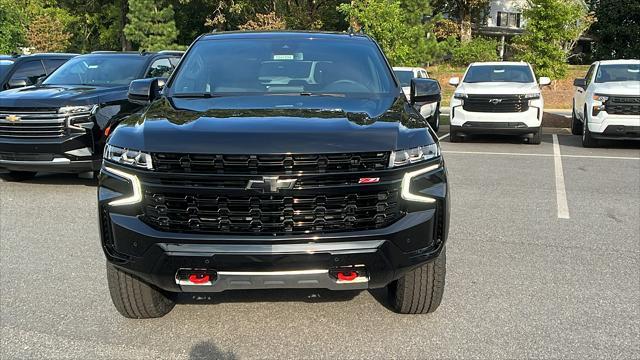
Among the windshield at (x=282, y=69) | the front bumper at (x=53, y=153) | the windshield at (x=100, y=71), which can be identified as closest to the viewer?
the windshield at (x=282, y=69)

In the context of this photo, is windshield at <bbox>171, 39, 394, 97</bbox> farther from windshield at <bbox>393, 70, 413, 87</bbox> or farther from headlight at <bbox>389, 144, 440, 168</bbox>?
windshield at <bbox>393, 70, 413, 87</bbox>

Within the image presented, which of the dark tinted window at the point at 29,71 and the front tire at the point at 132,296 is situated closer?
the front tire at the point at 132,296

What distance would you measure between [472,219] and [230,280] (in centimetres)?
401

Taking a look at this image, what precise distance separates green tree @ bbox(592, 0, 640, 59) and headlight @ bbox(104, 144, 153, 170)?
42.0 m

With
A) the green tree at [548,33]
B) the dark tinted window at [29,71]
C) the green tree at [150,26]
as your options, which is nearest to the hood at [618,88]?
the dark tinted window at [29,71]

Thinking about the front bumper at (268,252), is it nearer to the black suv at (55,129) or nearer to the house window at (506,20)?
the black suv at (55,129)

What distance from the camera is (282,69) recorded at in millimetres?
4762

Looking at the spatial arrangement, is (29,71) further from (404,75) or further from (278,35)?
Answer: (278,35)

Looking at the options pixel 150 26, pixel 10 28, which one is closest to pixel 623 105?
pixel 10 28

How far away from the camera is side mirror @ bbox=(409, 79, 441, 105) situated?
4.90 metres

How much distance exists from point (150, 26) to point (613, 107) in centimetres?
3637

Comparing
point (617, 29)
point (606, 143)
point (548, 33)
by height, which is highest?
point (548, 33)

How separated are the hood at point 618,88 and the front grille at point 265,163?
10.4 metres

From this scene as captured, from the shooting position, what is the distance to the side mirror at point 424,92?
4.90 metres
